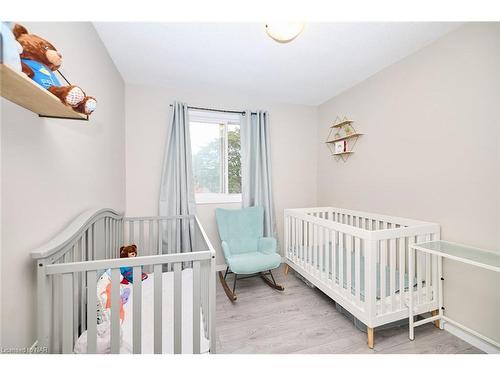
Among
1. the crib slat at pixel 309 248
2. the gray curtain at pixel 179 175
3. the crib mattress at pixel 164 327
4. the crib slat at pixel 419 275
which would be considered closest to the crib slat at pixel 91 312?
the crib mattress at pixel 164 327

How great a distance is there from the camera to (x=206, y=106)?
276 centimetres

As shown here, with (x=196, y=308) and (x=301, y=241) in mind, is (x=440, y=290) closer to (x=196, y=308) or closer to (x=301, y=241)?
(x=301, y=241)

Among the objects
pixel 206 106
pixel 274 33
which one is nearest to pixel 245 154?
pixel 206 106

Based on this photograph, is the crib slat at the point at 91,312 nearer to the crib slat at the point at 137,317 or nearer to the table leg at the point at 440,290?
the crib slat at the point at 137,317

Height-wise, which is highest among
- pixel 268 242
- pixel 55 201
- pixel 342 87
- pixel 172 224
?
pixel 342 87

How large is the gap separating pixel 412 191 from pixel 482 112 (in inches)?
29.1

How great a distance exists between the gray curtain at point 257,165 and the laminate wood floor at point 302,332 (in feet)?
3.24

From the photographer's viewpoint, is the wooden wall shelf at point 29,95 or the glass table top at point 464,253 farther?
the glass table top at point 464,253

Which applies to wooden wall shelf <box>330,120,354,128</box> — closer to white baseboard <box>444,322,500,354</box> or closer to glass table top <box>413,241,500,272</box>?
glass table top <box>413,241,500,272</box>

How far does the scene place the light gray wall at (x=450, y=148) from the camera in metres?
1.45

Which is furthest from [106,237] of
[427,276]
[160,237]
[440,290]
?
[440,290]

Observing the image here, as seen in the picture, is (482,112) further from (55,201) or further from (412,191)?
(55,201)

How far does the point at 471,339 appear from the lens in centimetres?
154

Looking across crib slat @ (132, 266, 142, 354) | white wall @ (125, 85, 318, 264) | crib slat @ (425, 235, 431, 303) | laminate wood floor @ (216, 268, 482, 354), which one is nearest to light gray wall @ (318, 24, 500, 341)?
crib slat @ (425, 235, 431, 303)
